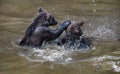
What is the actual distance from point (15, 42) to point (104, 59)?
188cm

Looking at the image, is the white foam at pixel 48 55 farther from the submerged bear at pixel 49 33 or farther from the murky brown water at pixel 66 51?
the submerged bear at pixel 49 33

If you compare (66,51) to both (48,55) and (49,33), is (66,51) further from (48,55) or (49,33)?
(49,33)

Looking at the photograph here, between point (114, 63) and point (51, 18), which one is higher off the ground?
point (51, 18)

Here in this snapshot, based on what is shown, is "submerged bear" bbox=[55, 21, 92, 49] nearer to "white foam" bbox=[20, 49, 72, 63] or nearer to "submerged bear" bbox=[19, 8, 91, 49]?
"submerged bear" bbox=[19, 8, 91, 49]

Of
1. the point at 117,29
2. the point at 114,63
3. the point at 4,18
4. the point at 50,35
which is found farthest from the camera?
the point at 4,18

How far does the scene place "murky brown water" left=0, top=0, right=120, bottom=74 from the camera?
229 inches

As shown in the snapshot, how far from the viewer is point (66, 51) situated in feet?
21.8

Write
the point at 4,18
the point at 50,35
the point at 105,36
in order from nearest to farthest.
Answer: the point at 50,35
the point at 105,36
the point at 4,18

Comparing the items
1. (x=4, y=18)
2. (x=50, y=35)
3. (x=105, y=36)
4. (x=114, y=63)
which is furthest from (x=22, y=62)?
(x=4, y=18)

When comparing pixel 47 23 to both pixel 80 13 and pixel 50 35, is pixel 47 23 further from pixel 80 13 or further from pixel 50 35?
pixel 80 13

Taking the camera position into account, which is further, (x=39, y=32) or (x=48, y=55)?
(x=39, y=32)

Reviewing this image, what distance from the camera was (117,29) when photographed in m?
8.11

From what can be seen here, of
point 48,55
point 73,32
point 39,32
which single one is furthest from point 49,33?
point 48,55

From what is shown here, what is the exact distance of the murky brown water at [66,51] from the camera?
19.1ft
